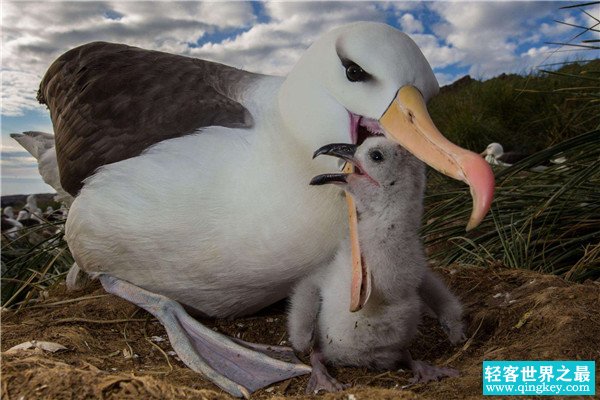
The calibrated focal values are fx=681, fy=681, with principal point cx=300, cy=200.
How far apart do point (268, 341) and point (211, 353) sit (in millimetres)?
366

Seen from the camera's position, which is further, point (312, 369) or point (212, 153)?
point (212, 153)

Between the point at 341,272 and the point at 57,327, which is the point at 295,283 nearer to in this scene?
the point at 341,272

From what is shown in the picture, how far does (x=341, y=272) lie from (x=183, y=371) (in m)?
0.71

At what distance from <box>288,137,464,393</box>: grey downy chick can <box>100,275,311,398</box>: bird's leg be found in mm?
207

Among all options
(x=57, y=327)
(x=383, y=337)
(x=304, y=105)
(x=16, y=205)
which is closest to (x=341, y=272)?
(x=383, y=337)

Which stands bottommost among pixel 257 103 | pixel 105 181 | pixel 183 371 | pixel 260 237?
pixel 183 371

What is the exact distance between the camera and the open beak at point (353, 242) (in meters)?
2.20

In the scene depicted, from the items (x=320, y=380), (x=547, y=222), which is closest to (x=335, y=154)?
(x=320, y=380)

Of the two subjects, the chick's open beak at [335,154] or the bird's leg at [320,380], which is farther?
the bird's leg at [320,380]

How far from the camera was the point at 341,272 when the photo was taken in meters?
2.45

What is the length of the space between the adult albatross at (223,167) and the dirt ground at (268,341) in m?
0.17

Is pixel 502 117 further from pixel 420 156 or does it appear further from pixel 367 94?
pixel 420 156

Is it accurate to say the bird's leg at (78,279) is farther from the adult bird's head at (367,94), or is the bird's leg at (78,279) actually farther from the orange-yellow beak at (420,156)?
the orange-yellow beak at (420,156)

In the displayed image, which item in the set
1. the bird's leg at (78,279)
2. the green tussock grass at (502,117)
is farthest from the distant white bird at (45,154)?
the green tussock grass at (502,117)
